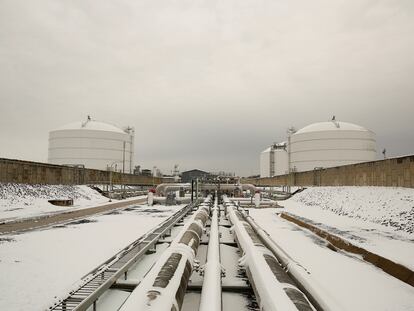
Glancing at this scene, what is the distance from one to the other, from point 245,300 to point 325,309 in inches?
61.7

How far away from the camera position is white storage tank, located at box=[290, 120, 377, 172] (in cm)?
4797

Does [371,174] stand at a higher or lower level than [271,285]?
higher

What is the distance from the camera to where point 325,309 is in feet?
13.8

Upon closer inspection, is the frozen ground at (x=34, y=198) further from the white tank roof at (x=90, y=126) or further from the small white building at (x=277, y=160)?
the small white building at (x=277, y=160)

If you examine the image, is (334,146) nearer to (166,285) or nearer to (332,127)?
(332,127)

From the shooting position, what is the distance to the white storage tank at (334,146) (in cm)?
4797

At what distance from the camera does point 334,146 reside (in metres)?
48.4

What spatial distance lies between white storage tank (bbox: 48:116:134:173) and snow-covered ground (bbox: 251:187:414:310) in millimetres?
42730

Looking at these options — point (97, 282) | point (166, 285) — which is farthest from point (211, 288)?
point (97, 282)

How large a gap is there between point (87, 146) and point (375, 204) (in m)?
46.8

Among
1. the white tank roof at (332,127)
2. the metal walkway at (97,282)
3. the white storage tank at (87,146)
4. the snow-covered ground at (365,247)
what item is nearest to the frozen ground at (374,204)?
the snow-covered ground at (365,247)

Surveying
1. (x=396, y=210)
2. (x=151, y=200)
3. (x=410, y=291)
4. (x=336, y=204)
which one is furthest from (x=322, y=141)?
(x=410, y=291)

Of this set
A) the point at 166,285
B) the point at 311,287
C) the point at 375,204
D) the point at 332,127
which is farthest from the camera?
the point at 332,127

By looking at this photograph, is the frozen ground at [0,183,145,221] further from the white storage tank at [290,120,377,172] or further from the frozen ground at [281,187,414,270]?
the white storage tank at [290,120,377,172]
